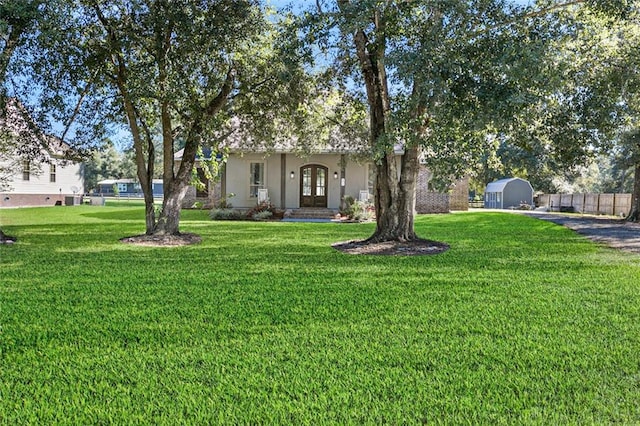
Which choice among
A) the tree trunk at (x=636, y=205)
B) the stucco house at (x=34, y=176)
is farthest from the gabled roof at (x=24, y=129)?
the tree trunk at (x=636, y=205)

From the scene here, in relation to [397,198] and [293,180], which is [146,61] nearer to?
[397,198]

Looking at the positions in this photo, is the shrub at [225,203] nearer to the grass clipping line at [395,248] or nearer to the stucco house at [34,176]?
the stucco house at [34,176]

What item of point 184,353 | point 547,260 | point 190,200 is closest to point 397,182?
point 547,260

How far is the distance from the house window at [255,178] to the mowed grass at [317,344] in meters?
13.5

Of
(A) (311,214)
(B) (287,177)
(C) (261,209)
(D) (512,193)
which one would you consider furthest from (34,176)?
(D) (512,193)

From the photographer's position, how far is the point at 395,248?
9289 mm

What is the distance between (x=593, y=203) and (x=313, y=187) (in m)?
19.8

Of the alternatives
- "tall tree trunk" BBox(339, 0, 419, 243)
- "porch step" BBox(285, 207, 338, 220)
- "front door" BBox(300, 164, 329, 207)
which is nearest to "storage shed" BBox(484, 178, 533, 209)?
"front door" BBox(300, 164, 329, 207)

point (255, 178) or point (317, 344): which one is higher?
point (255, 178)

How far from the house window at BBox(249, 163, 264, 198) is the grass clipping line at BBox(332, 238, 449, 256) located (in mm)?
10860

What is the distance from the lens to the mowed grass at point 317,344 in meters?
2.46

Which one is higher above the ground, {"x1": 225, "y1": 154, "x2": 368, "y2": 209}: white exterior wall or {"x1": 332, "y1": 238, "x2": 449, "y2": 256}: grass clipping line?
{"x1": 225, "y1": 154, "x2": 368, "y2": 209}: white exterior wall

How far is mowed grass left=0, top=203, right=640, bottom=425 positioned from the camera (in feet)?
8.07

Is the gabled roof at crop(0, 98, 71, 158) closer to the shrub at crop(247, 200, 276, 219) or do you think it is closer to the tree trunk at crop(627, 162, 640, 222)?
the shrub at crop(247, 200, 276, 219)
